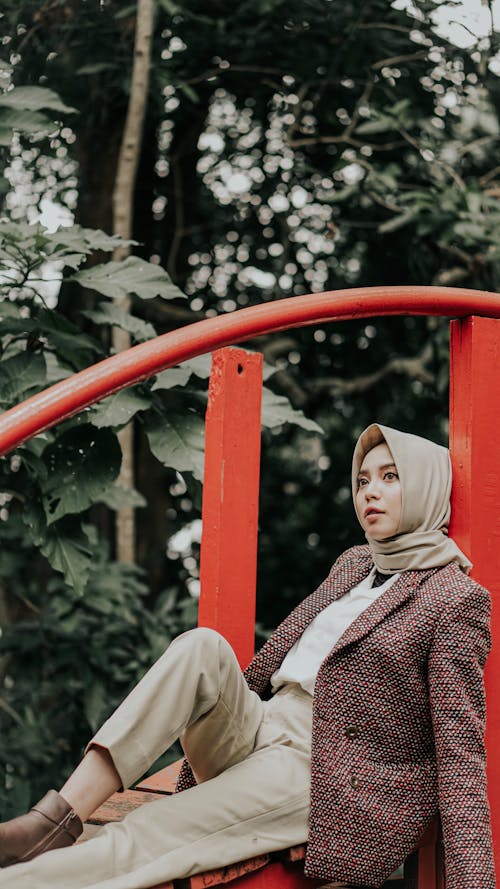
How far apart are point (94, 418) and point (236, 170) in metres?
3.16

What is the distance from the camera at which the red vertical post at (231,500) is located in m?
2.32

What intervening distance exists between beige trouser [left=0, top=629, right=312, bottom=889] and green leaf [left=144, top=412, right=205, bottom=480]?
0.69 metres

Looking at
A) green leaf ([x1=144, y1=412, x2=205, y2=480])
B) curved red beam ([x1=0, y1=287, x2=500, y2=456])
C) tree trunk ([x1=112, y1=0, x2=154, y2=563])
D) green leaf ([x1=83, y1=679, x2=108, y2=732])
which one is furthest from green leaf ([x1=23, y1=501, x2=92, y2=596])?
tree trunk ([x1=112, y1=0, x2=154, y2=563])

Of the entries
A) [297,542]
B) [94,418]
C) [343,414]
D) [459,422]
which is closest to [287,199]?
[343,414]

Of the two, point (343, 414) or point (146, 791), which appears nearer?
point (146, 791)

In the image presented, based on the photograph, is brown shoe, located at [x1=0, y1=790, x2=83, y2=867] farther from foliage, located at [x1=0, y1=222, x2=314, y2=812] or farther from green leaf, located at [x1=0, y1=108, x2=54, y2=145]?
green leaf, located at [x1=0, y1=108, x2=54, y2=145]

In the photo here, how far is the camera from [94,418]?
8.66 feet

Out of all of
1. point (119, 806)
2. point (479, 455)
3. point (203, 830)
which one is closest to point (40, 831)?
point (203, 830)

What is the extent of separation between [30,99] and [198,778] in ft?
5.70

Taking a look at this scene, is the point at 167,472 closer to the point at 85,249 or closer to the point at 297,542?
the point at 297,542

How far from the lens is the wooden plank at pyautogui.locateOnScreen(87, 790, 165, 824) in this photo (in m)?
2.24

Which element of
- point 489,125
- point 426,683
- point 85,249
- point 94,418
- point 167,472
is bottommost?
point 167,472

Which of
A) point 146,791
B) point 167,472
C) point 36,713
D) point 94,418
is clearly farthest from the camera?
point 167,472

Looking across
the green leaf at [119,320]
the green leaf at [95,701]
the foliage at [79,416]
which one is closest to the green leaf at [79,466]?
the foliage at [79,416]
